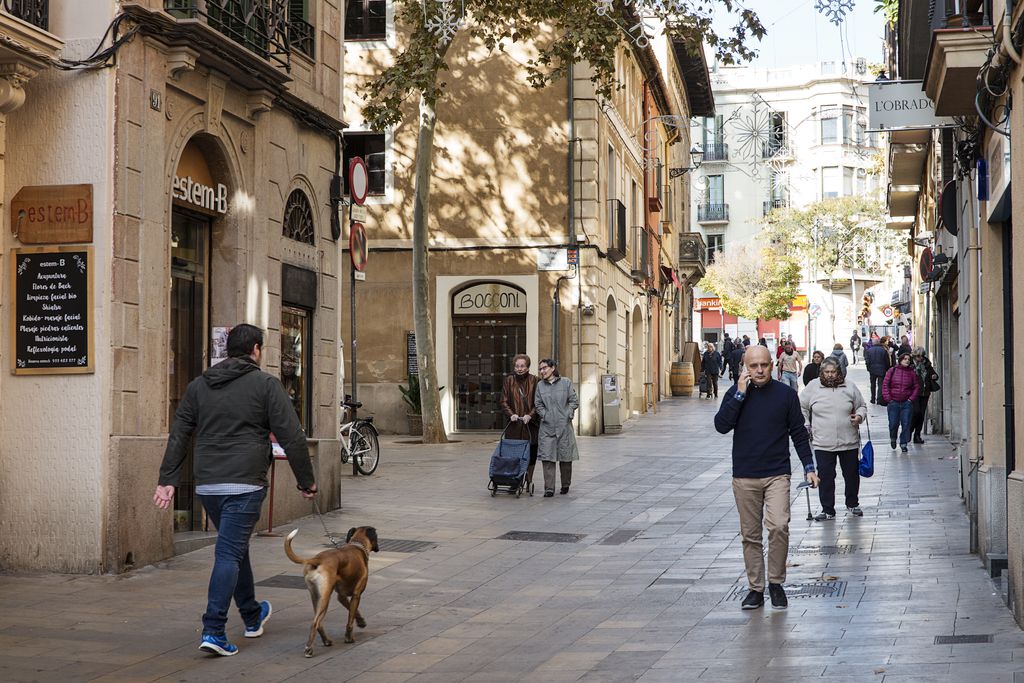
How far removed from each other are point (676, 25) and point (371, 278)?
12982 mm

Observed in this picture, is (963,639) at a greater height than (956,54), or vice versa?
(956,54)

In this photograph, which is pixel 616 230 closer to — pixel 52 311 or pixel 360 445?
pixel 360 445

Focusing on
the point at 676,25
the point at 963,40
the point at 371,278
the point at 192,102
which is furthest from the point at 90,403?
the point at 371,278

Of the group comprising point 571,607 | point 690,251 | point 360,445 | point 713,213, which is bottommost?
point 571,607

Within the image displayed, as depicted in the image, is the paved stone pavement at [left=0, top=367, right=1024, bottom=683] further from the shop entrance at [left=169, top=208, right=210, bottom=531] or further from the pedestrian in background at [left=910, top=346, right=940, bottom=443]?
the pedestrian in background at [left=910, top=346, right=940, bottom=443]

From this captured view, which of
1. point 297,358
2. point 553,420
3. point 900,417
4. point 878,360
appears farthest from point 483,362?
point 297,358

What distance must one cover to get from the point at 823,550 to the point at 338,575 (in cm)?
553

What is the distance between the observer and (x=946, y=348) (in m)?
25.1

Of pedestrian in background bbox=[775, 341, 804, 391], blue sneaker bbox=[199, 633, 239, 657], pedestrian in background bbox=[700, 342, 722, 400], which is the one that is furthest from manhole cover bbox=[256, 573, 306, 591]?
pedestrian in background bbox=[700, 342, 722, 400]

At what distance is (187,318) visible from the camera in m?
12.1

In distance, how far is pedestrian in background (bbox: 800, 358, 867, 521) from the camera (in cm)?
1405

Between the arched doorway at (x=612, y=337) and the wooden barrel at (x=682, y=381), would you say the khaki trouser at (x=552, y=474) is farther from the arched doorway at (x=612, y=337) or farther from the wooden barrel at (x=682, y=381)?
the wooden barrel at (x=682, y=381)

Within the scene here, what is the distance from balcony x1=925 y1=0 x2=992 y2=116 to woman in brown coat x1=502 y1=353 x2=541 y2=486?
269 inches

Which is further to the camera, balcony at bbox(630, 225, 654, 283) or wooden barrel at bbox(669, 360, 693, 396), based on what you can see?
wooden barrel at bbox(669, 360, 693, 396)
